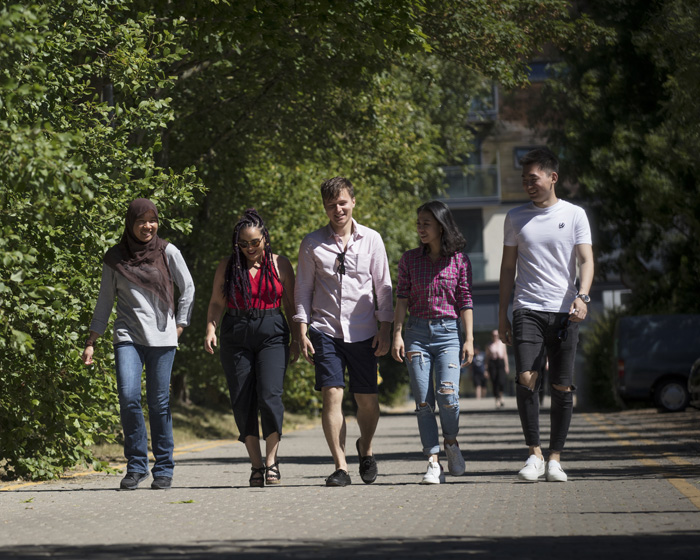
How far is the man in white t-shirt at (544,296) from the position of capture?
9578mm

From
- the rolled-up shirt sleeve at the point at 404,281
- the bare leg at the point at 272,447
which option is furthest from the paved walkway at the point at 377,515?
the rolled-up shirt sleeve at the point at 404,281

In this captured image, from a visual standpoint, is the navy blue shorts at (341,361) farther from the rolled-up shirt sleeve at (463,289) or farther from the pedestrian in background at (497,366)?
the pedestrian in background at (497,366)

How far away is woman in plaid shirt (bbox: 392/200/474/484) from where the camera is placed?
9695mm

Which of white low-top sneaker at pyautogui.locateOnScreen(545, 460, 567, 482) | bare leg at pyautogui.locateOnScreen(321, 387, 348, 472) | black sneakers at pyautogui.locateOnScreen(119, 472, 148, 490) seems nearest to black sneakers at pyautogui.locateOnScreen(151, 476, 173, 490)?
black sneakers at pyautogui.locateOnScreen(119, 472, 148, 490)

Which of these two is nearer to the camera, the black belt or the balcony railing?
the black belt

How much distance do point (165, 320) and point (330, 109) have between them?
10.2 metres

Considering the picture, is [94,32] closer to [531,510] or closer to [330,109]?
[531,510]

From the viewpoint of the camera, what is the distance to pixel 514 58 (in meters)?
17.6

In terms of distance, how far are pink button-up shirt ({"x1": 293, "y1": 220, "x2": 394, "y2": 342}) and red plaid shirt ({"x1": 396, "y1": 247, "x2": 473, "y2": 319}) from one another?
0.19m

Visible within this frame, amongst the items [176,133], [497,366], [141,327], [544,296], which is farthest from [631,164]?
[141,327]

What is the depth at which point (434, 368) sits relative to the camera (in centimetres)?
979

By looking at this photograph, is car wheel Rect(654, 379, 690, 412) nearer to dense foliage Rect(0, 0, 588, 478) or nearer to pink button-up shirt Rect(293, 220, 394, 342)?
dense foliage Rect(0, 0, 588, 478)

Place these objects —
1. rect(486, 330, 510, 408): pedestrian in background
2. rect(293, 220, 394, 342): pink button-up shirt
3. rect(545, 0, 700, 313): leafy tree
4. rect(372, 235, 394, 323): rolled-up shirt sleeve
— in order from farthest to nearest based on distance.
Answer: rect(486, 330, 510, 408): pedestrian in background
rect(545, 0, 700, 313): leafy tree
rect(372, 235, 394, 323): rolled-up shirt sleeve
rect(293, 220, 394, 342): pink button-up shirt

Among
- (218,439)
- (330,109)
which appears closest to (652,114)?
(330,109)
